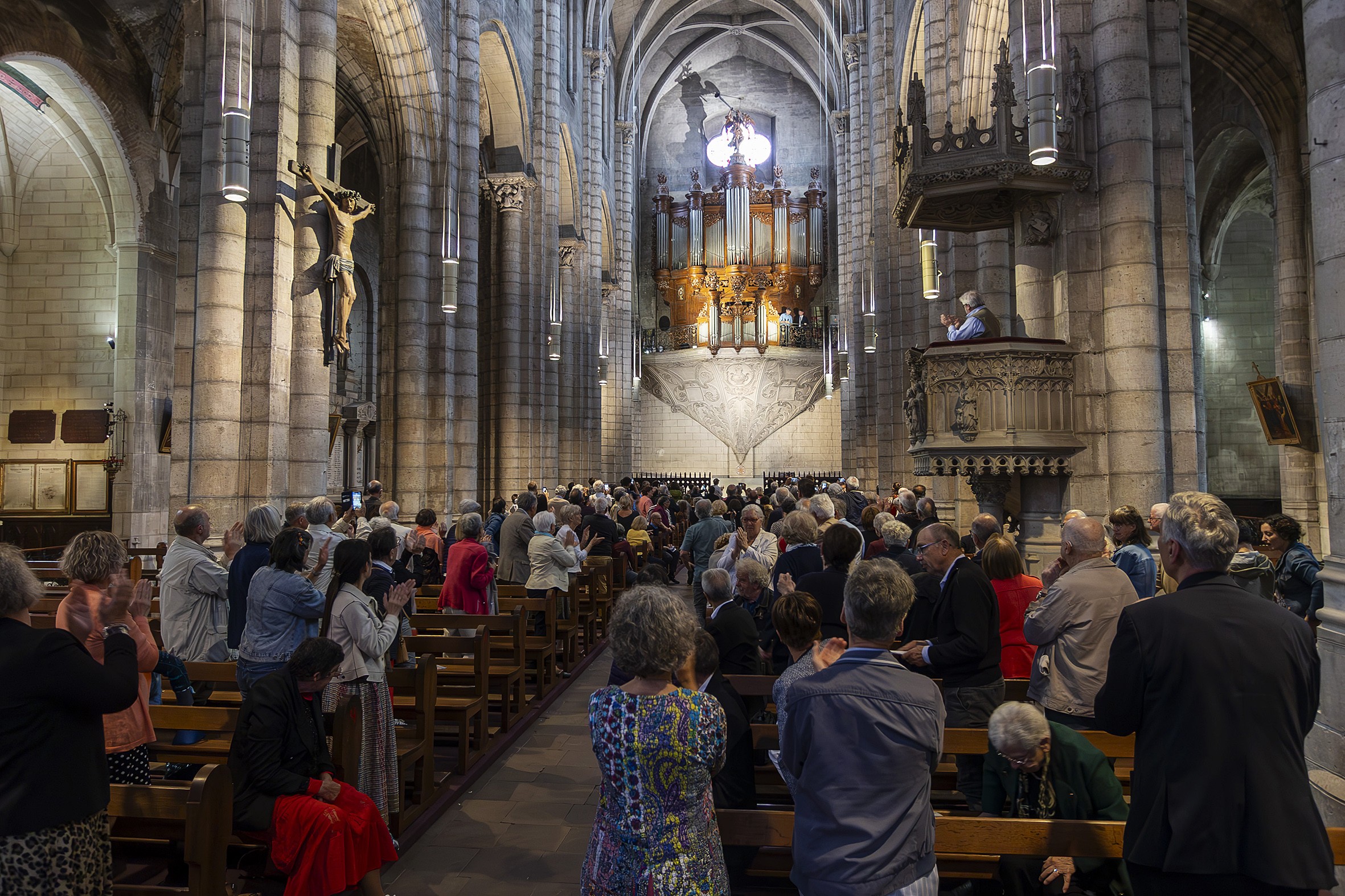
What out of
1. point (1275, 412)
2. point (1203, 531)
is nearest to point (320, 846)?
point (1203, 531)

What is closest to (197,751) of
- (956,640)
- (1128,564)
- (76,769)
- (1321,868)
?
(76,769)

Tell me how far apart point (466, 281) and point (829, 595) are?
11.2 metres

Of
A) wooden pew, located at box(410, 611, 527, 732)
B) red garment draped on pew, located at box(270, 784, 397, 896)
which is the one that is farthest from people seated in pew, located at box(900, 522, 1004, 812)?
wooden pew, located at box(410, 611, 527, 732)

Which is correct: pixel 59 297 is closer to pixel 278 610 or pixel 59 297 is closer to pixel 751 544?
pixel 751 544

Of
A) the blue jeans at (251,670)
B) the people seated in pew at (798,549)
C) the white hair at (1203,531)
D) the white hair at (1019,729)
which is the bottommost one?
the blue jeans at (251,670)

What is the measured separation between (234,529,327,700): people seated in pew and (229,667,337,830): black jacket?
0.98m

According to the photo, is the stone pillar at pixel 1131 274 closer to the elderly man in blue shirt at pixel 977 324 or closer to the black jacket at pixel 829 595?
the elderly man in blue shirt at pixel 977 324

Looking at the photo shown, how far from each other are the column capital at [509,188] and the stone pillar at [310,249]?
8543 millimetres

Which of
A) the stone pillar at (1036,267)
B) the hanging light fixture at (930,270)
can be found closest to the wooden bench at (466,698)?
the stone pillar at (1036,267)

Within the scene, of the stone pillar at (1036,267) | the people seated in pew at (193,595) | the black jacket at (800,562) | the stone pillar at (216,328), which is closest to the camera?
the people seated in pew at (193,595)

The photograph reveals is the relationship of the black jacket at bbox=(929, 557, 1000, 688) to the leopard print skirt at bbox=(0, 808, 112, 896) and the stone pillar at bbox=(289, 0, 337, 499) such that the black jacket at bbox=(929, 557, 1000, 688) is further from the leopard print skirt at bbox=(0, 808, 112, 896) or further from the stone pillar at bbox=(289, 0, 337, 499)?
the stone pillar at bbox=(289, 0, 337, 499)

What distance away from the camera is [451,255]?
530 inches

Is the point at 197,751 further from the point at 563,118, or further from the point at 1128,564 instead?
the point at 563,118

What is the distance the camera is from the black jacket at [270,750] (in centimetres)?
314
